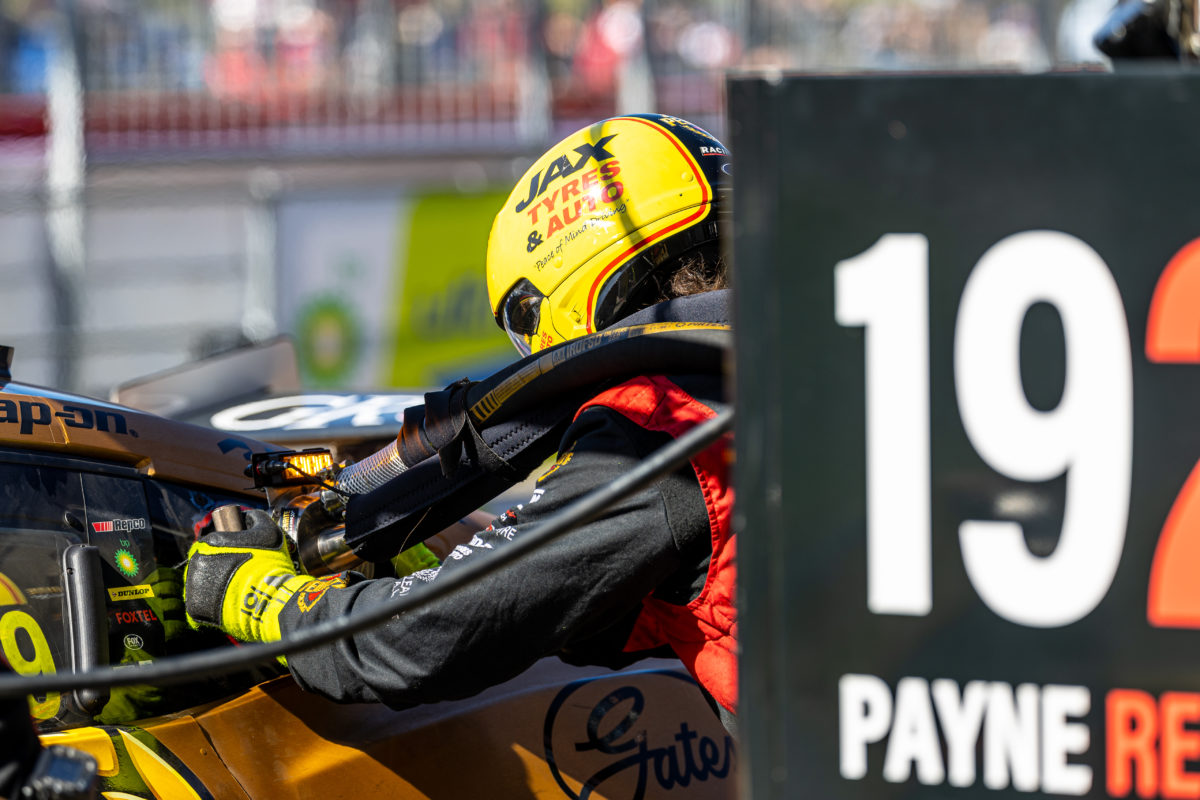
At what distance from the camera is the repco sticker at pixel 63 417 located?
2.19m

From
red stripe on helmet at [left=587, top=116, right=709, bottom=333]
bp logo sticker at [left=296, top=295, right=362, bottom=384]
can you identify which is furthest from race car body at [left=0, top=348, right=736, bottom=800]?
bp logo sticker at [left=296, top=295, right=362, bottom=384]

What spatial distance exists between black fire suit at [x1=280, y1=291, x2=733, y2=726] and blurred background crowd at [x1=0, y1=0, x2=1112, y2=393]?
6.85 metres

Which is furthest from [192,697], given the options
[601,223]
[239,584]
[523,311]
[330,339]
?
[330,339]

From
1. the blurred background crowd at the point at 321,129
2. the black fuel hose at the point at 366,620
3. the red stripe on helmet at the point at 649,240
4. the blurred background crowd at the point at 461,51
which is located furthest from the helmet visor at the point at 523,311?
the blurred background crowd at the point at 461,51

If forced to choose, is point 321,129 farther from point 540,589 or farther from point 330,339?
point 540,589

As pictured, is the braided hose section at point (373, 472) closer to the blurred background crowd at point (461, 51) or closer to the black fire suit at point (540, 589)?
the black fire suit at point (540, 589)

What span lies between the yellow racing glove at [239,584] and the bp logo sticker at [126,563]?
0.29 feet

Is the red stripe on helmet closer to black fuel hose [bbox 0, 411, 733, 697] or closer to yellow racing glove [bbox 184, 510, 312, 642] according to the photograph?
yellow racing glove [bbox 184, 510, 312, 642]

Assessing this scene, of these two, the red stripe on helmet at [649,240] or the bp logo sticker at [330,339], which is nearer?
the red stripe on helmet at [649,240]

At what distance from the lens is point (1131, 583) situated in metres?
1.26

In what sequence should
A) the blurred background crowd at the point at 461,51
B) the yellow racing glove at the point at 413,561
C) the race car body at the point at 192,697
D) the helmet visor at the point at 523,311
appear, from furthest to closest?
the blurred background crowd at the point at 461,51 < the yellow racing glove at the point at 413,561 < the helmet visor at the point at 523,311 < the race car body at the point at 192,697

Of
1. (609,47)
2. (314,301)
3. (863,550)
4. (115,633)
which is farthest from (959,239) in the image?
(609,47)

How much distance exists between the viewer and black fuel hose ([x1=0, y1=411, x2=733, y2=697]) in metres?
1.51

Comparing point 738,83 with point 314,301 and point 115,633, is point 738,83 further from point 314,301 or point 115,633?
point 314,301
